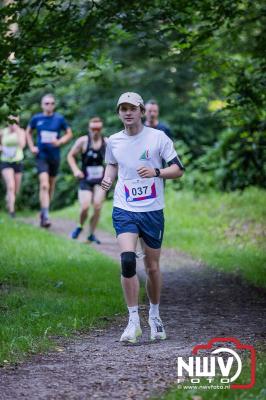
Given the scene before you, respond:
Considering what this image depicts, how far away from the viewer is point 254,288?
34.9ft

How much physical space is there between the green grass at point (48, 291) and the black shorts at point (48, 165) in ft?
6.45

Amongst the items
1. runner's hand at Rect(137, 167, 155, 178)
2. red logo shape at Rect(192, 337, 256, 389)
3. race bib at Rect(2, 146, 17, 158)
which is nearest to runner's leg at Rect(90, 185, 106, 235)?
race bib at Rect(2, 146, 17, 158)

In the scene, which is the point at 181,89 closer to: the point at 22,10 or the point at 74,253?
Result: the point at 74,253

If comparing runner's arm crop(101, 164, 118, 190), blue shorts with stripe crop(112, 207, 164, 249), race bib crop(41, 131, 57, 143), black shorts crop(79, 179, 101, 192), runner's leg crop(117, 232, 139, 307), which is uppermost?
race bib crop(41, 131, 57, 143)

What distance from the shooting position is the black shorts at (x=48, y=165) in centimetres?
1559

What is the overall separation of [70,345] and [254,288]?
4128mm

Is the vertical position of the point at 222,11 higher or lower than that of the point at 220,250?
higher

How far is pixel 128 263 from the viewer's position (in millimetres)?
7078

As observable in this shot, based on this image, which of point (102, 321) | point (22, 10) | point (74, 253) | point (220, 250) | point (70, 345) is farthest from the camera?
point (220, 250)

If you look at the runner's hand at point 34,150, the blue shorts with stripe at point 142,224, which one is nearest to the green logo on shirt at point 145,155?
the blue shorts with stripe at point 142,224

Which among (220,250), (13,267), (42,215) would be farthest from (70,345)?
(42,215)

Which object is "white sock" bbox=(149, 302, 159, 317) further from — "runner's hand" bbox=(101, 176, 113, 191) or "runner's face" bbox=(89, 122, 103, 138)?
"runner's face" bbox=(89, 122, 103, 138)

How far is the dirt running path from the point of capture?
5.58 m

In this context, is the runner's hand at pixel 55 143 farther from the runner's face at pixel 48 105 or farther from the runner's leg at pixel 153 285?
the runner's leg at pixel 153 285
